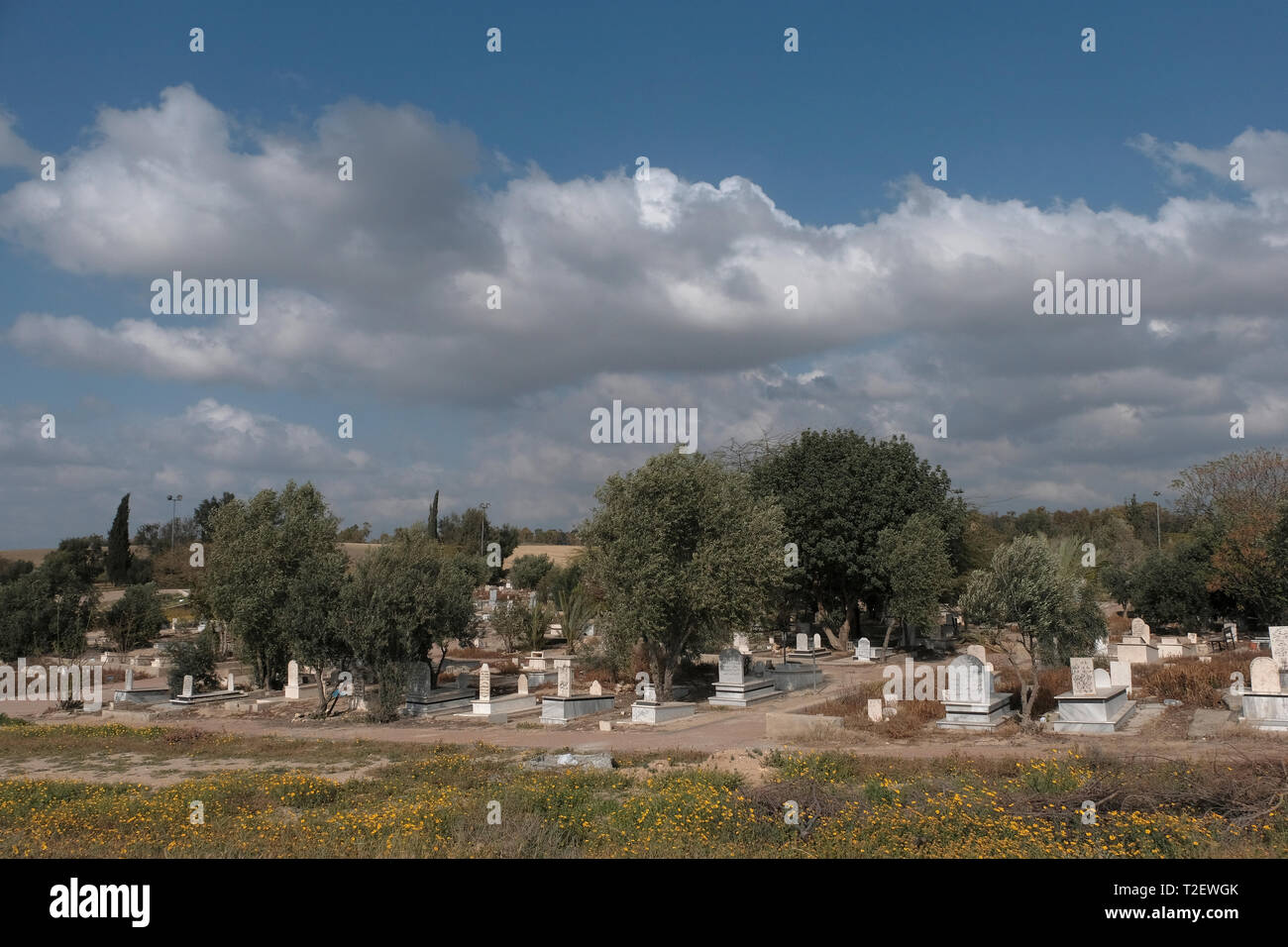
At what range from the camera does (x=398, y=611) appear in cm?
2861

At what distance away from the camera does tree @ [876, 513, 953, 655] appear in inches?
1602

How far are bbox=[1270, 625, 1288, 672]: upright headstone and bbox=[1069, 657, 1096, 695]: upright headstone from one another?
4.61 metres

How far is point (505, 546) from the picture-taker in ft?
342

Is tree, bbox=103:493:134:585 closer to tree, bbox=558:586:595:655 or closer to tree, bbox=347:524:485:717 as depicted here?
tree, bbox=558:586:595:655

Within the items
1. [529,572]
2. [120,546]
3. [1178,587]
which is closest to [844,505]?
[1178,587]

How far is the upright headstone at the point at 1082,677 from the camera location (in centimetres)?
2120

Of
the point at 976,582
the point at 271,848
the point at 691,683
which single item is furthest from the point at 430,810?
the point at 691,683

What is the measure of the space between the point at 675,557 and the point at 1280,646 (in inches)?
688

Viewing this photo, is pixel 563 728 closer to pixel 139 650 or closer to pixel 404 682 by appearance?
pixel 404 682

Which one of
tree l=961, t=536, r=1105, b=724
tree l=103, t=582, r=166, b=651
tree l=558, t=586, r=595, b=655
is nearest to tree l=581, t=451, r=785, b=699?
tree l=961, t=536, r=1105, b=724

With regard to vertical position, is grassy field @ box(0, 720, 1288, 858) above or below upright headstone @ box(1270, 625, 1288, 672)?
below

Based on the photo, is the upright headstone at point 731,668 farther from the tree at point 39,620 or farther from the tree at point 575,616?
the tree at point 39,620

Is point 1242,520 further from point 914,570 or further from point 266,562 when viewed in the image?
point 266,562
